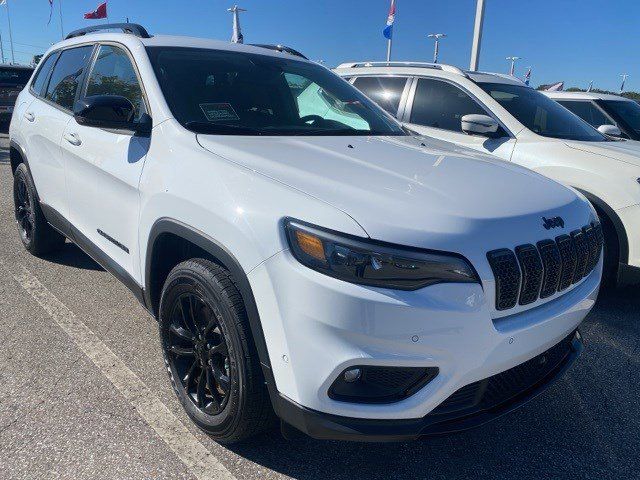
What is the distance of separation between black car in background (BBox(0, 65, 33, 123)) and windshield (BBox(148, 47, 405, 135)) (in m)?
11.8

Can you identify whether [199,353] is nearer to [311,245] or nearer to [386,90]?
[311,245]

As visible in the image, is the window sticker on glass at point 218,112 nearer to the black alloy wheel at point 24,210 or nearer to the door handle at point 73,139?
the door handle at point 73,139

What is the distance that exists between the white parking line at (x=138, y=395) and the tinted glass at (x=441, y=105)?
3592 mm

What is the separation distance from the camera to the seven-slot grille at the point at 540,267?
182cm

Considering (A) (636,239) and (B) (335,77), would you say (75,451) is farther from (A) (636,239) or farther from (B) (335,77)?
(A) (636,239)

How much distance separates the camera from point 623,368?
319 cm

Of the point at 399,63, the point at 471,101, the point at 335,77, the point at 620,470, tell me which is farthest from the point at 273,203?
the point at 399,63

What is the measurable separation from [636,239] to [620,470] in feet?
6.82

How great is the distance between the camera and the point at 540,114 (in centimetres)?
495

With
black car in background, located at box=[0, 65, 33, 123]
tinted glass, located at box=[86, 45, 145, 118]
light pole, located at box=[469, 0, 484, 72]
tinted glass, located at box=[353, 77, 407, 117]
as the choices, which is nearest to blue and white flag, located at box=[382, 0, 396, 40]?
light pole, located at box=[469, 0, 484, 72]

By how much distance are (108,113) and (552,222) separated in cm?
215

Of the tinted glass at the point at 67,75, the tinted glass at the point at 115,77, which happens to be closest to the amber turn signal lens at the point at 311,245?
the tinted glass at the point at 115,77

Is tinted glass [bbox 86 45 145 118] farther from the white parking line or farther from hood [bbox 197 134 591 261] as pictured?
the white parking line

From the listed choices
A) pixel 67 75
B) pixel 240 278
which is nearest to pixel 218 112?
pixel 240 278
